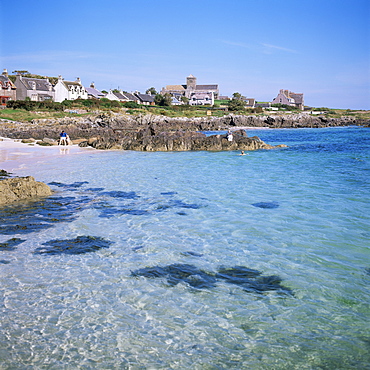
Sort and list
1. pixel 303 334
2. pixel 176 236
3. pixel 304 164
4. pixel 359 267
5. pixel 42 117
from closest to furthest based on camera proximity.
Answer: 1. pixel 303 334
2. pixel 359 267
3. pixel 176 236
4. pixel 304 164
5. pixel 42 117

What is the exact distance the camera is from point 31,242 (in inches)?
371

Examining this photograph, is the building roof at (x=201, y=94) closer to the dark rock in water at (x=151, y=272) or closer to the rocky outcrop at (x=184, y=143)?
the rocky outcrop at (x=184, y=143)

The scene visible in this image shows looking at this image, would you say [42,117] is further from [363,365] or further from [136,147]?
[363,365]

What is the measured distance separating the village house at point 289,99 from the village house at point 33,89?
325ft

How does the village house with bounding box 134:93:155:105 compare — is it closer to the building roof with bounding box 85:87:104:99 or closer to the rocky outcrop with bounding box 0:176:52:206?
the building roof with bounding box 85:87:104:99

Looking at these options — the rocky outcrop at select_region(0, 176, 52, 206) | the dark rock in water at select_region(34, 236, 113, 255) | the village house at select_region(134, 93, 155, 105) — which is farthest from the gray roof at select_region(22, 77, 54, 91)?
the dark rock in water at select_region(34, 236, 113, 255)

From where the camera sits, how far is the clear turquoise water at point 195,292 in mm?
5059

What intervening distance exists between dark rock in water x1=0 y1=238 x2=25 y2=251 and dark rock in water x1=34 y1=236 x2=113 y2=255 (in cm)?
67

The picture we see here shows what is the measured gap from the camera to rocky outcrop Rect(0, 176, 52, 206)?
13.4 metres

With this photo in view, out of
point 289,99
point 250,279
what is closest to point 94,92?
point 289,99

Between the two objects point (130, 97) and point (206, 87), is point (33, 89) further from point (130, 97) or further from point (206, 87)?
point (206, 87)

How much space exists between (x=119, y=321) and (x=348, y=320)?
12.2 ft

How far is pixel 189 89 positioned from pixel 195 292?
537 feet

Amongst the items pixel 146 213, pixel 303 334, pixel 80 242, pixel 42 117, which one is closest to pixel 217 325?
pixel 303 334
